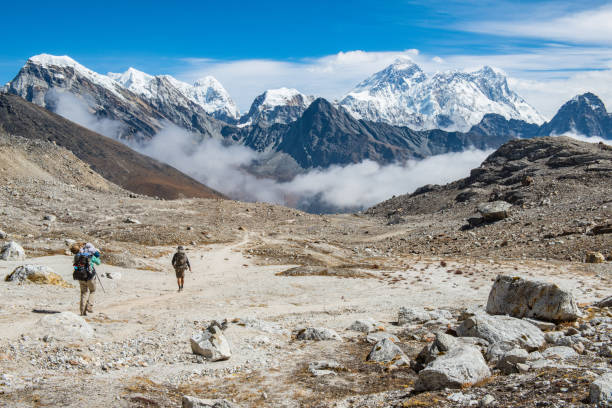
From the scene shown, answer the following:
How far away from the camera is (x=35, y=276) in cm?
2109

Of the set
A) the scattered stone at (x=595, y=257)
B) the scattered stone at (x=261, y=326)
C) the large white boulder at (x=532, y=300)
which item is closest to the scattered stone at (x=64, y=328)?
the scattered stone at (x=261, y=326)

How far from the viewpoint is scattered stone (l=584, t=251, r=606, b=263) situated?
1190 inches

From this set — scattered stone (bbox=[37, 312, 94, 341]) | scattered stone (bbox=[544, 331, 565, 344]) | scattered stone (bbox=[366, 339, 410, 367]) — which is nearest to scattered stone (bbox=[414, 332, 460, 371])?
scattered stone (bbox=[366, 339, 410, 367])

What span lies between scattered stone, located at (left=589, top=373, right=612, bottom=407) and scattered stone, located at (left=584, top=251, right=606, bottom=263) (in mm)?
27386

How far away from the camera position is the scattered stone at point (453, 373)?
932 centimetres

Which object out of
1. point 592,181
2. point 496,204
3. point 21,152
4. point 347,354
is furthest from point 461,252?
point 21,152

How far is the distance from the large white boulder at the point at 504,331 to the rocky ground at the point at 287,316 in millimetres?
183

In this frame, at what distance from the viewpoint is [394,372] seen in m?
11.6

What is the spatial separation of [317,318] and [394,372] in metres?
7.54

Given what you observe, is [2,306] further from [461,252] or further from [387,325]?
[461,252]

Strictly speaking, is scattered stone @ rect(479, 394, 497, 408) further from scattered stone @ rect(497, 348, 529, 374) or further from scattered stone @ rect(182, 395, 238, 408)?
scattered stone @ rect(182, 395, 238, 408)

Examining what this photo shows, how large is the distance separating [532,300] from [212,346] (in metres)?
11.2

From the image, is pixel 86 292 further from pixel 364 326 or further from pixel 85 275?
pixel 364 326

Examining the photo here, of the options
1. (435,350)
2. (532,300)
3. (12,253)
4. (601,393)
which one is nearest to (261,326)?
(435,350)
